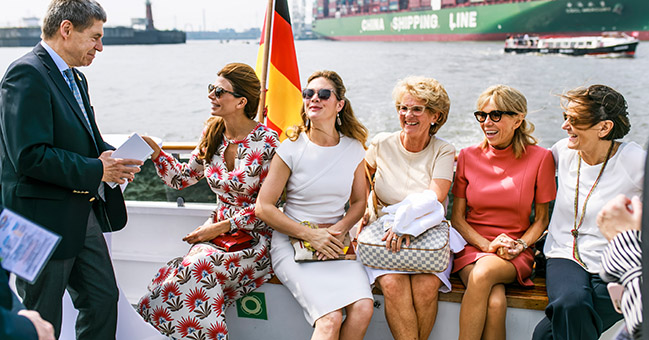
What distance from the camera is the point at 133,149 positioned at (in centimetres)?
176

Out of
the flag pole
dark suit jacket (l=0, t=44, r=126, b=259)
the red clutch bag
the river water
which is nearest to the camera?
dark suit jacket (l=0, t=44, r=126, b=259)

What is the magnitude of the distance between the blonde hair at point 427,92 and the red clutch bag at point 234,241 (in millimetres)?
763

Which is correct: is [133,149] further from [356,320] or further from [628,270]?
[628,270]

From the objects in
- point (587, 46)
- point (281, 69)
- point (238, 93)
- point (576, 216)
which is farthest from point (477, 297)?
point (587, 46)

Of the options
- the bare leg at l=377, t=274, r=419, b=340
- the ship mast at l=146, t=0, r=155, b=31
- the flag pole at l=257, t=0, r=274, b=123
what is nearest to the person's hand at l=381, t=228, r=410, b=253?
the bare leg at l=377, t=274, r=419, b=340

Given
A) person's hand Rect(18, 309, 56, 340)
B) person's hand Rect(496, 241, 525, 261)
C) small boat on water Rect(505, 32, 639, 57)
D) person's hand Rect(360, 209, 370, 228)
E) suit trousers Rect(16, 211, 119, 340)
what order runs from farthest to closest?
1. small boat on water Rect(505, 32, 639, 57)
2. person's hand Rect(360, 209, 370, 228)
3. person's hand Rect(496, 241, 525, 261)
4. suit trousers Rect(16, 211, 119, 340)
5. person's hand Rect(18, 309, 56, 340)

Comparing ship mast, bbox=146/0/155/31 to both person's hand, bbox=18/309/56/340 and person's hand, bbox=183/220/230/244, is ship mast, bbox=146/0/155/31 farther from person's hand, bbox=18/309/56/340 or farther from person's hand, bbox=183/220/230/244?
person's hand, bbox=18/309/56/340

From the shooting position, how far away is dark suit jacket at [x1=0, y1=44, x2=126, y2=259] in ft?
4.94

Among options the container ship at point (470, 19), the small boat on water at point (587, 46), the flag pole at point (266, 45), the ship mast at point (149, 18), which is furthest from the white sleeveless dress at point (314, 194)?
the ship mast at point (149, 18)

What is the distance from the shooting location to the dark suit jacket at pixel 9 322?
3.11 ft

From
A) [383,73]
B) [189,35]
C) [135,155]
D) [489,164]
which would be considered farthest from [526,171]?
[189,35]

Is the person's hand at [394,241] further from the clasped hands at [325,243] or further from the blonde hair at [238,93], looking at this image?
the blonde hair at [238,93]

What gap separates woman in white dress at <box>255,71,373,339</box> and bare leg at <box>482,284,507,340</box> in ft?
1.32

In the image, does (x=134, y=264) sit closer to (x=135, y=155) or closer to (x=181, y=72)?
(x=135, y=155)
